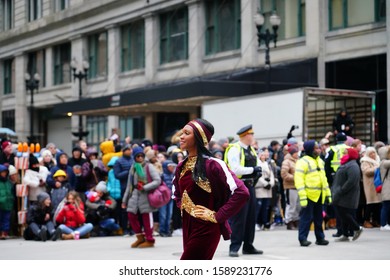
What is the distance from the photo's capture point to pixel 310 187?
15.0m

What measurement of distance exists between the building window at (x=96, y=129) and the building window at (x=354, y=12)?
62.5 feet

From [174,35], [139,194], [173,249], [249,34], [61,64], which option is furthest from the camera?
[61,64]

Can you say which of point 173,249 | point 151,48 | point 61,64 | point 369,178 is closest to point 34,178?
point 173,249

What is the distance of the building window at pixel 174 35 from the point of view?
41125 millimetres

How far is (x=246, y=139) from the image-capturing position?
13.8 m

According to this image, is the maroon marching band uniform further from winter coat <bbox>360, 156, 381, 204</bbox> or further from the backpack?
winter coat <bbox>360, 156, 381, 204</bbox>

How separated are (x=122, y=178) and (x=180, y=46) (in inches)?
918

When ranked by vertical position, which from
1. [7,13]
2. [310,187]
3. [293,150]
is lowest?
[310,187]

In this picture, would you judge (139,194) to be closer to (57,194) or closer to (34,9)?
(57,194)

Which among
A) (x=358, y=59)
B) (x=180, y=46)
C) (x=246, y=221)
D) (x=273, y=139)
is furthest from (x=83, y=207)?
(x=180, y=46)

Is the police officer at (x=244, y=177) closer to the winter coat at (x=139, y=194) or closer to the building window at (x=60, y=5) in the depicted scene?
the winter coat at (x=139, y=194)

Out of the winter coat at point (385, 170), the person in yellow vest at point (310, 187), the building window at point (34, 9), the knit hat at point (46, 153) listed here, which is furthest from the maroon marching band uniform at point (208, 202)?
the building window at point (34, 9)

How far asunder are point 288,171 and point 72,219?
4.90m

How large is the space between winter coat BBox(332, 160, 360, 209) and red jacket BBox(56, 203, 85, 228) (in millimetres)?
5317
